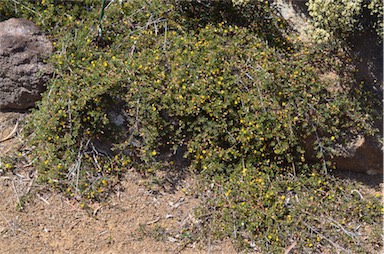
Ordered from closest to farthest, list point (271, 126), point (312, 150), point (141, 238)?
point (141, 238) < point (271, 126) < point (312, 150)

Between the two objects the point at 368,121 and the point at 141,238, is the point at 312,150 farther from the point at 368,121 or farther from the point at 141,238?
the point at 141,238

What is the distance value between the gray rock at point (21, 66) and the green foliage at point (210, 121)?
0.52 ft

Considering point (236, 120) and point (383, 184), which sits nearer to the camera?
point (236, 120)

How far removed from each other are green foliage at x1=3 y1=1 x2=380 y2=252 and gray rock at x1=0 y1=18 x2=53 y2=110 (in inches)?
6.3

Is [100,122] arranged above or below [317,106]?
below

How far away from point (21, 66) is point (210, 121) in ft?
5.90

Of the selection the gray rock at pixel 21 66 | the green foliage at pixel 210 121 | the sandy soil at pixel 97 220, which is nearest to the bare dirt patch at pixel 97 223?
the sandy soil at pixel 97 220

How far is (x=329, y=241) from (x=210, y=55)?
74.5 inches

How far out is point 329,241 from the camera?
401cm

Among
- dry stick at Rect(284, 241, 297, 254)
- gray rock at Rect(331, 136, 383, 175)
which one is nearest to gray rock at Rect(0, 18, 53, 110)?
dry stick at Rect(284, 241, 297, 254)

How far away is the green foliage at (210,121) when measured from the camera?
4.06 metres

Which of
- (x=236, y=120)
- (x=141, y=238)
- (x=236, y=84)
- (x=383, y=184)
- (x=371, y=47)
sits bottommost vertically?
(x=141, y=238)

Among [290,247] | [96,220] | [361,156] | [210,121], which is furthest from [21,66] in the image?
[361,156]

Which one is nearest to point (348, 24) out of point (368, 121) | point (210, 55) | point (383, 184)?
point (368, 121)
